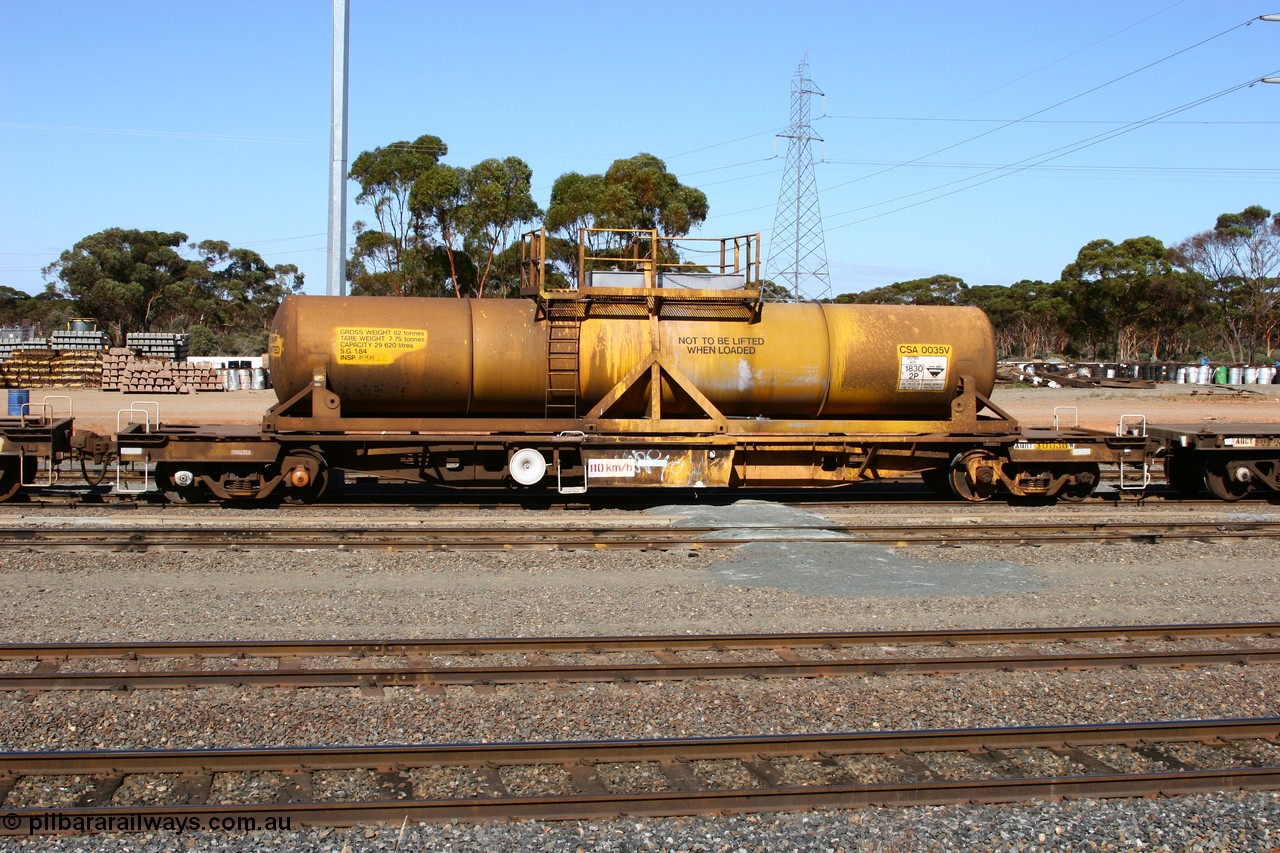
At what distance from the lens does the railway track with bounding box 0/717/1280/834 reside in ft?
16.7

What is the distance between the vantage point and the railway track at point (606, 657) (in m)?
6.95

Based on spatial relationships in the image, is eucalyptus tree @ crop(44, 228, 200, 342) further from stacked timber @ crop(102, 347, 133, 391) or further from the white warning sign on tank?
the white warning sign on tank

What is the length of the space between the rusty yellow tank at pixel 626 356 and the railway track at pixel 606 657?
6.96 metres

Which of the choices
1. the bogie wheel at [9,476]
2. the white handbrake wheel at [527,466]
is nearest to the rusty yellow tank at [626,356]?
the white handbrake wheel at [527,466]

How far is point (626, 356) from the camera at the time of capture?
47.6 feet

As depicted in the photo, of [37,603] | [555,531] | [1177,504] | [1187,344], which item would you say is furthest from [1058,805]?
[1187,344]

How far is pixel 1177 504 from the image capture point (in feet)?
53.1

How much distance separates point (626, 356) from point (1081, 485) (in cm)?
767

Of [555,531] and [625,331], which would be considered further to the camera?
[625,331]

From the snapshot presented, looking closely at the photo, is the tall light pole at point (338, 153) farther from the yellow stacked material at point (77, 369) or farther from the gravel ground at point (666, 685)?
the yellow stacked material at point (77, 369)

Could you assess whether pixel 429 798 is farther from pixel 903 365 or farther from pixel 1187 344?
pixel 1187 344

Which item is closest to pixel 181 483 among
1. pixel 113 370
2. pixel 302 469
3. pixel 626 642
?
pixel 302 469

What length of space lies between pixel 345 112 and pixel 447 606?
18664 mm

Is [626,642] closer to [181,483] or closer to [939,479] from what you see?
[181,483]
